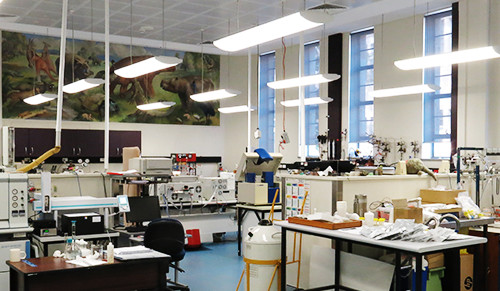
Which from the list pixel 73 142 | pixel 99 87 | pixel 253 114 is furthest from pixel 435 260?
pixel 99 87

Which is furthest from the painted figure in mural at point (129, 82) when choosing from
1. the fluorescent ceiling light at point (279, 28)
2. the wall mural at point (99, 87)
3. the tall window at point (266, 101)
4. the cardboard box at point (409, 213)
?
the cardboard box at point (409, 213)

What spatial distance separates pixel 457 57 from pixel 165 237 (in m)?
4.03

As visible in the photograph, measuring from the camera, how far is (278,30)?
15.1 ft

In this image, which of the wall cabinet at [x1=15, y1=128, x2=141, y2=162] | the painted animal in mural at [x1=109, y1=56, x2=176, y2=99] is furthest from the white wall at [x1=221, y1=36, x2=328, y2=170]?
the wall cabinet at [x1=15, y1=128, x2=141, y2=162]

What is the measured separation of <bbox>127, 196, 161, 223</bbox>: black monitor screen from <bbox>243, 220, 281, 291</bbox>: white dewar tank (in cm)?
186

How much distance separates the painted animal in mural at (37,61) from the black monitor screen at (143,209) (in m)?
7.14

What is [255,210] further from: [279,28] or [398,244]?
[398,244]

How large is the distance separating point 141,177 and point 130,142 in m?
5.70

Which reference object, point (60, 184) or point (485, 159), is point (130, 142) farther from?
point (485, 159)

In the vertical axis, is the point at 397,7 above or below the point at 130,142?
above

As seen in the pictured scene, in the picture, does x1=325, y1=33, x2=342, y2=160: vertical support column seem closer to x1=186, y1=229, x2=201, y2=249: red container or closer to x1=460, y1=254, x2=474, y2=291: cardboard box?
x1=186, y1=229, x2=201, y2=249: red container

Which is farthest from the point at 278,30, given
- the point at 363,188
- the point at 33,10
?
the point at 33,10

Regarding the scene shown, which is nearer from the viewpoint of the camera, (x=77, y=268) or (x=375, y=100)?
(x=77, y=268)

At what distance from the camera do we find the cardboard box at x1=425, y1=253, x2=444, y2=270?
4953 mm
